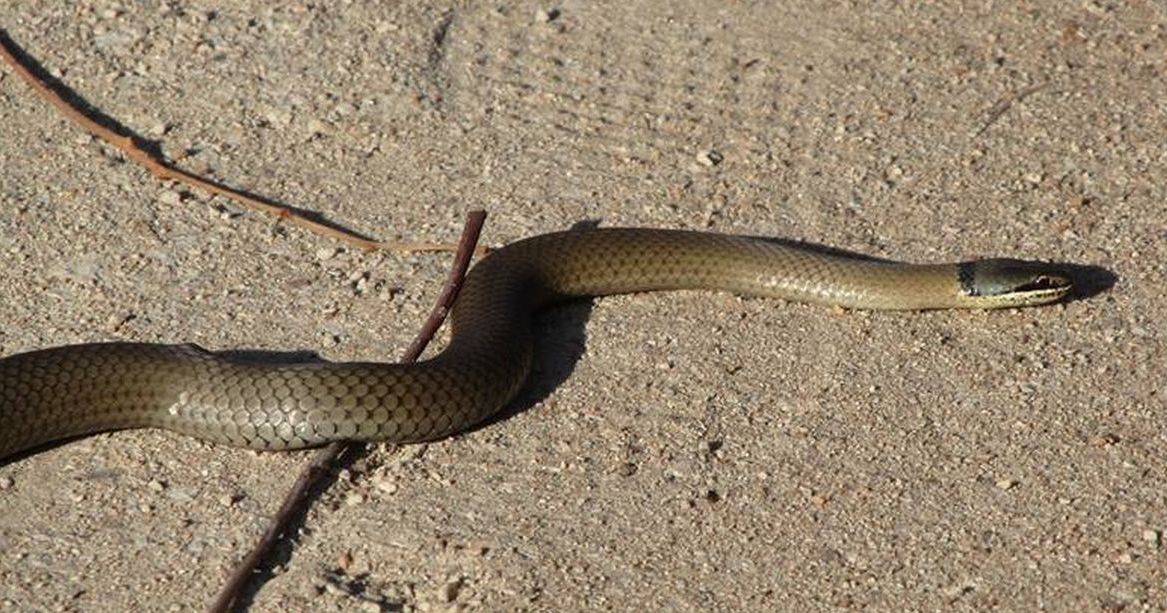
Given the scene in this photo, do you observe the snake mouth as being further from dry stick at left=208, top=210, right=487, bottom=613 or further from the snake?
dry stick at left=208, top=210, right=487, bottom=613

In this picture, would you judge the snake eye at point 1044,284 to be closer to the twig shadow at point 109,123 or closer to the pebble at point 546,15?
the twig shadow at point 109,123

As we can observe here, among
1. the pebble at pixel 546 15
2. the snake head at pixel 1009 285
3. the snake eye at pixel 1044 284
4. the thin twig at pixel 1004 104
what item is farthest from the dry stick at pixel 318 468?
the thin twig at pixel 1004 104

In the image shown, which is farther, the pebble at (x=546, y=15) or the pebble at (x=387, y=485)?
the pebble at (x=546, y=15)

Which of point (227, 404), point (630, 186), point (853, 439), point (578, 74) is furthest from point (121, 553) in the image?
point (578, 74)

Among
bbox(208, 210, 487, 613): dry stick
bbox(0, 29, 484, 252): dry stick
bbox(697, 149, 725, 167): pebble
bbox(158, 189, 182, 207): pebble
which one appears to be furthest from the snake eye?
bbox(158, 189, 182, 207): pebble

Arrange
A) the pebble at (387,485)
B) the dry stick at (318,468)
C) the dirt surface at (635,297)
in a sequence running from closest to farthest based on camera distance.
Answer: the dry stick at (318,468) < the dirt surface at (635,297) < the pebble at (387,485)

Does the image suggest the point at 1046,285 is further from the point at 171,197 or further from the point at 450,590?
the point at 171,197

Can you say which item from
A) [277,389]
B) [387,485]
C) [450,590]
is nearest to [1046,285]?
[387,485]
